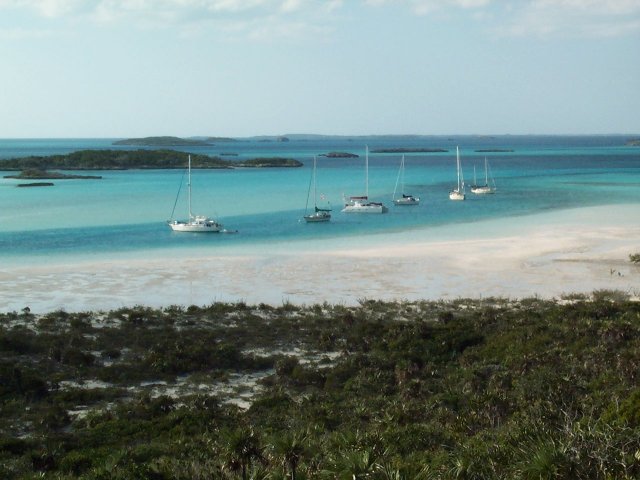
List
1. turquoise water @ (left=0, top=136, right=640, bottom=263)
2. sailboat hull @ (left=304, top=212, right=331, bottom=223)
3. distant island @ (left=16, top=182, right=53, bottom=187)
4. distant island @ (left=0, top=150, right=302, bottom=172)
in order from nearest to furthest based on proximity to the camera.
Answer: turquoise water @ (left=0, top=136, right=640, bottom=263) → sailboat hull @ (left=304, top=212, right=331, bottom=223) → distant island @ (left=16, top=182, right=53, bottom=187) → distant island @ (left=0, top=150, right=302, bottom=172)

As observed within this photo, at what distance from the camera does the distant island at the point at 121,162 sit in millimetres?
119625

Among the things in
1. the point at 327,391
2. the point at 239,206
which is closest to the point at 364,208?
the point at 239,206

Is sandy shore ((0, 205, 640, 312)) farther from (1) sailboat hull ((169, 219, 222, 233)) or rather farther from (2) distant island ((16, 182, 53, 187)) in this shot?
(2) distant island ((16, 182, 53, 187))

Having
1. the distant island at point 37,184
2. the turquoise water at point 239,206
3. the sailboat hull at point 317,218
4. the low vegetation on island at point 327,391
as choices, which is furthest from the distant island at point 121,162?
the low vegetation on island at point 327,391

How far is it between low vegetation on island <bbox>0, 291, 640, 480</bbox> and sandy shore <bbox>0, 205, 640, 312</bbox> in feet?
9.00

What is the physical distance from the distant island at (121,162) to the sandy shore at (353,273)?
8471 centimetres

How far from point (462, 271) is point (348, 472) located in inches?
1058

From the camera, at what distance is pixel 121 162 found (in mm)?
126438

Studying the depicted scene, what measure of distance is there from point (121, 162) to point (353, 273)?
9932cm

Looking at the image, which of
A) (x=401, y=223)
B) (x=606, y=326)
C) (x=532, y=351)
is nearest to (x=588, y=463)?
(x=532, y=351)

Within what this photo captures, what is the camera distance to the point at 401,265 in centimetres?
3631

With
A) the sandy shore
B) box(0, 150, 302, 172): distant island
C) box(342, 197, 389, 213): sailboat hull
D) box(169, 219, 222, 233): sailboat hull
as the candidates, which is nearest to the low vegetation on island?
the sandy shore

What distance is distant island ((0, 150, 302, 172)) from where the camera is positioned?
11962 cm

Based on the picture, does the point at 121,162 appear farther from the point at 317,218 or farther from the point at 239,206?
the point at 317,218
